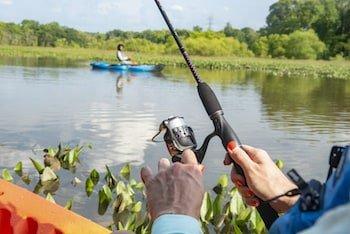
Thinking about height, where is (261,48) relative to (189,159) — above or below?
below

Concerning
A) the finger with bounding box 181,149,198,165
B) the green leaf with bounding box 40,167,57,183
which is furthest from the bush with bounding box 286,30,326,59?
the finger with bounding box 181,149,198,165

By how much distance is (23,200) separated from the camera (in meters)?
3.18

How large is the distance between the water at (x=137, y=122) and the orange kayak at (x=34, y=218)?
2.10m

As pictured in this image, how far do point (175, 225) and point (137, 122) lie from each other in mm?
9219

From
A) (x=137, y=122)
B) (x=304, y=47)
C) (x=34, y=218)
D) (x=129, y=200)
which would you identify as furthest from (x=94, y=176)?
(x=304, y=47)

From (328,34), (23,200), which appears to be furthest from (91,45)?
(23,200)

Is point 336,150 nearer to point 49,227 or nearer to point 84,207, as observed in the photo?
point 49,227

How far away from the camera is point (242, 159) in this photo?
1.78 meters

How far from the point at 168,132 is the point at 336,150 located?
0.81 m

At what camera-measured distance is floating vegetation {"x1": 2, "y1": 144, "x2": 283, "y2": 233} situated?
4609 millimetres

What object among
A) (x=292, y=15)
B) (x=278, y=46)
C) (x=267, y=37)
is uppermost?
(x=292, y=15)

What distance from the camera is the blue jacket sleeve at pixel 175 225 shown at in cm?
136

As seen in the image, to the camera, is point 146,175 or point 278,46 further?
point 278,46

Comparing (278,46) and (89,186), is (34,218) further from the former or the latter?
(278,46)
